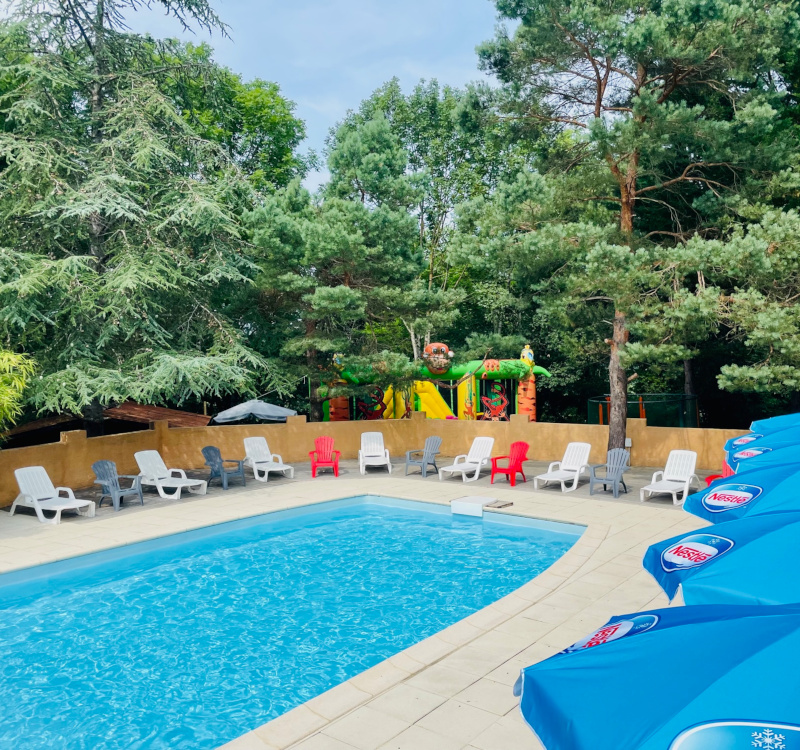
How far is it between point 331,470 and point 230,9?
38.9 m

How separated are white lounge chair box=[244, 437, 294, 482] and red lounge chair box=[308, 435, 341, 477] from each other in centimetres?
55

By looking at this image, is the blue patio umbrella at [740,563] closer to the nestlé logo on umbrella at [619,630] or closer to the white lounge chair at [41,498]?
the nestlé logo on umbrella at [619,630]

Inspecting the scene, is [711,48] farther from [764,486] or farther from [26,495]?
[26,495]

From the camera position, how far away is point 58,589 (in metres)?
9.20

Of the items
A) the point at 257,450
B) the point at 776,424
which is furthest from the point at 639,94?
the point at 257,450

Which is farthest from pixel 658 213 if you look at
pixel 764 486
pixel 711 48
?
pixel 764 486

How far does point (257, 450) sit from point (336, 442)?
9.85ft

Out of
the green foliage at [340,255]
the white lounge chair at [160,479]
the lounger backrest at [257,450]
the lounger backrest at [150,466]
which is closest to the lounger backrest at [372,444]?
the green foliage at [340,255]

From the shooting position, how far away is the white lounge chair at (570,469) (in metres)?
14.0

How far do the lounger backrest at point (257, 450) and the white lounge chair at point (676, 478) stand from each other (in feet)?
28.0

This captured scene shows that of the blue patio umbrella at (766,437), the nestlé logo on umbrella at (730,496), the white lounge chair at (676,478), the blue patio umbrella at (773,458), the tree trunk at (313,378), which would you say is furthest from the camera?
the tree trunk at (313,378)

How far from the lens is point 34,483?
12.4m

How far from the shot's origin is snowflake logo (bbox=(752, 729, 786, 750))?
1.57 metres

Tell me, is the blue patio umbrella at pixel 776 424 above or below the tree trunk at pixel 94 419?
above
